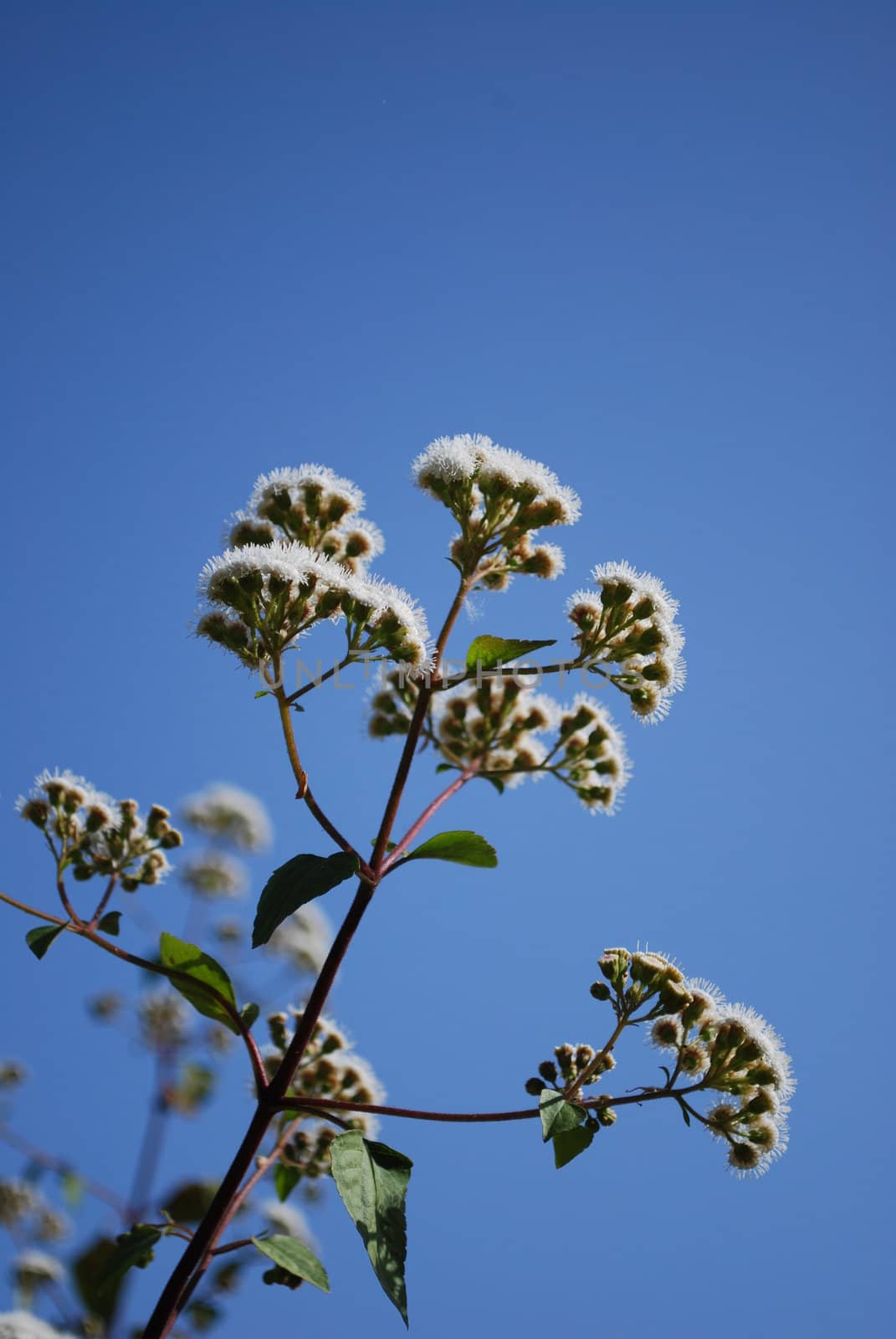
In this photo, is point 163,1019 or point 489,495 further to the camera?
point 163,1019

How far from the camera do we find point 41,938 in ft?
7.88

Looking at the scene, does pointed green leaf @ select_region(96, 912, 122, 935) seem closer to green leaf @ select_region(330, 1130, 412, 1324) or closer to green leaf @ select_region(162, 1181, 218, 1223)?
green leaf @ select_region(330, 1130, 412, 1324)

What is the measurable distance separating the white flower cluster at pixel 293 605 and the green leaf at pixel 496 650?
0.52 feet

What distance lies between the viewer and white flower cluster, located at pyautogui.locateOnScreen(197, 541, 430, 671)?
2521 millimetres

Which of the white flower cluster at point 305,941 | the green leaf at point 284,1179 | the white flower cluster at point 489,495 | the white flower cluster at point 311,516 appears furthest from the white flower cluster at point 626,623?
the white flower cluster at point 305,941

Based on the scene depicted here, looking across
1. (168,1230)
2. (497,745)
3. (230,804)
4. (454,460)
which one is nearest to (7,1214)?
(230,804)

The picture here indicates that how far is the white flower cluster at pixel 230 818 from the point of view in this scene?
20.0 ft

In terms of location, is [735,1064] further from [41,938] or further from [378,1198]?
[41,938]

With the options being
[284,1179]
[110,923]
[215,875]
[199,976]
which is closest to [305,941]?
[215,875]

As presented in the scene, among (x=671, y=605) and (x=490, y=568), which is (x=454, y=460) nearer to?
(x=490, y=568)

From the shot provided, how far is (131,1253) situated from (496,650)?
1.78m

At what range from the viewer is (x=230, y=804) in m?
6.22

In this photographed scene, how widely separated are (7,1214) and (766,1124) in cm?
407

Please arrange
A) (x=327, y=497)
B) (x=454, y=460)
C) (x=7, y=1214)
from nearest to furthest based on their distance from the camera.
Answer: (x=454, y=460) < (x=327, y=497) < (x=7, y=1214)
